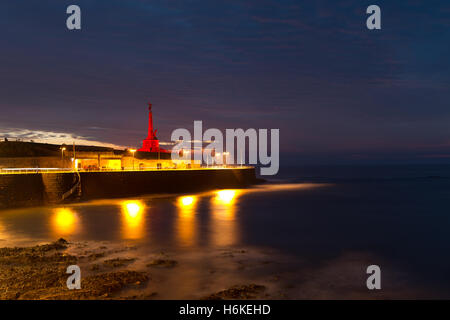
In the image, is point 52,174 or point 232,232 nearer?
point 232,232

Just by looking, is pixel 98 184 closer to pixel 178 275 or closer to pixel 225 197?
pixel 225 197

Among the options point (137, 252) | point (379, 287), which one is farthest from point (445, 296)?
point (137, 252)

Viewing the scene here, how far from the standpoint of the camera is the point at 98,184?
37656mm

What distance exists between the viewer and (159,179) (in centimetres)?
4509

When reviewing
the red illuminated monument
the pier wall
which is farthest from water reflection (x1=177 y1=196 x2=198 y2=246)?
the red illuminated monument

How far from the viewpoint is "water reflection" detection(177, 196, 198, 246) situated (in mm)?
19770

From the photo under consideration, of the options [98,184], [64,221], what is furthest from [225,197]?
[64,221]

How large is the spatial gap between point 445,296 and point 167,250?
11711mm

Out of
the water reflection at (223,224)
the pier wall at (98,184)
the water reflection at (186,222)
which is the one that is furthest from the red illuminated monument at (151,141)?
the water reflection at (223,224)

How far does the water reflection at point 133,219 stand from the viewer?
20.5 metres

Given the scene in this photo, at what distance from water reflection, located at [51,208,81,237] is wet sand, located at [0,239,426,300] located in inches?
157

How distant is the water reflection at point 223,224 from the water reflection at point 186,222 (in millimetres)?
1396

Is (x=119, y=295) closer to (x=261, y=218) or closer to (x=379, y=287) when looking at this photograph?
(x=379, y=287)
